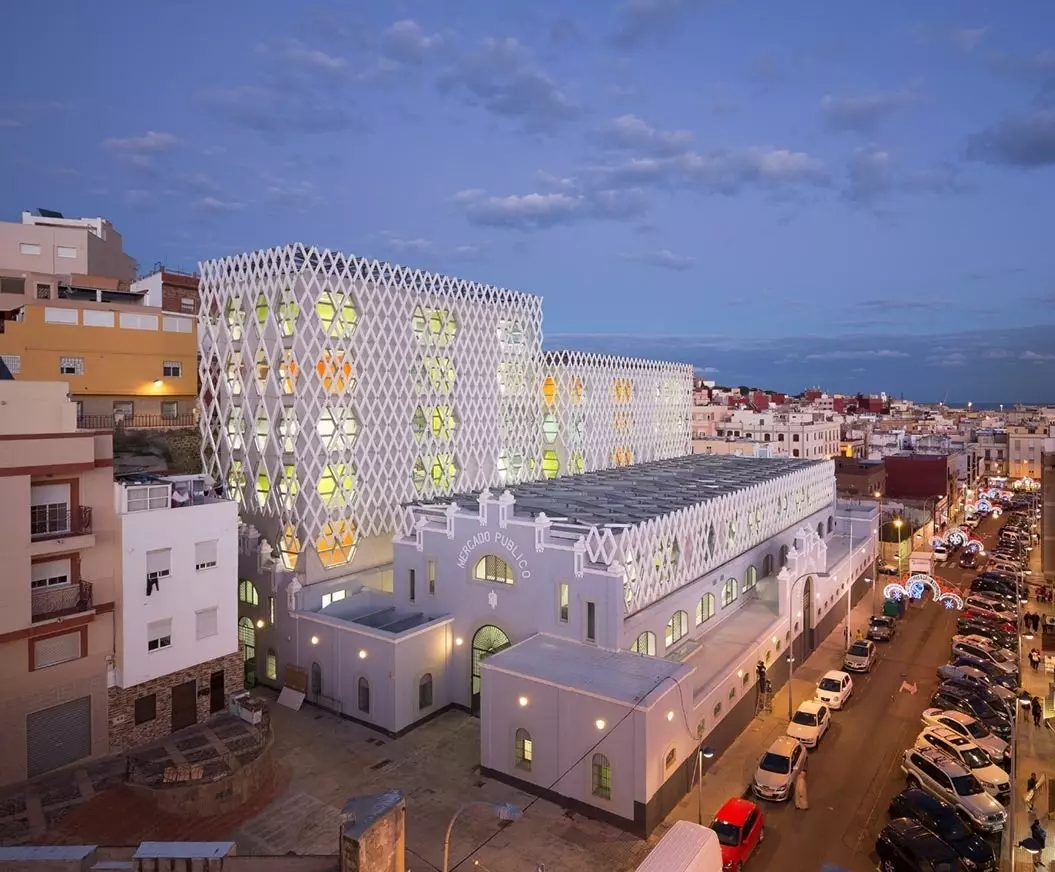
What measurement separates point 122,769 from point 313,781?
23.4 ft

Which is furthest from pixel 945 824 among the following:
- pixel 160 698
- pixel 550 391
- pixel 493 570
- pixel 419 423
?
pixel 550 391

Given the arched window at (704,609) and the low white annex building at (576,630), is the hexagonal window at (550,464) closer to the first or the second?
the low white annex building at (576,630)

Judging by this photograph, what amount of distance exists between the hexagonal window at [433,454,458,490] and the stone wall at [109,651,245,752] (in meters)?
18.4

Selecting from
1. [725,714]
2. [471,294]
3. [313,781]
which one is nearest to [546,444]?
[471,294]

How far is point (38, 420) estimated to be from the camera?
26.7m

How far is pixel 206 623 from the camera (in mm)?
31406

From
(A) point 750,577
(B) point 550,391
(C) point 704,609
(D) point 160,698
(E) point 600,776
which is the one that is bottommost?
(E) point 600,776

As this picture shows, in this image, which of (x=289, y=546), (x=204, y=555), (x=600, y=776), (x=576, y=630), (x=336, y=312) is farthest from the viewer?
(x=336, y=312)

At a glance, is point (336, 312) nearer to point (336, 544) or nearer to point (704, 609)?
point (336, 544)

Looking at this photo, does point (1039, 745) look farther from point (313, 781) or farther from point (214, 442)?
point (214, 442)

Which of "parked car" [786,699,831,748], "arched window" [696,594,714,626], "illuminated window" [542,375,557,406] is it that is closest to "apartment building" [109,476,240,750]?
"arched window" [696,594,714,626]

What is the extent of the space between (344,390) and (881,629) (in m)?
38.3

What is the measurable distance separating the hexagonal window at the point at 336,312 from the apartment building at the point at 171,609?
12.3 metres

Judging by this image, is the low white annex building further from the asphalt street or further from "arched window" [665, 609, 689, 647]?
the asphalt street
